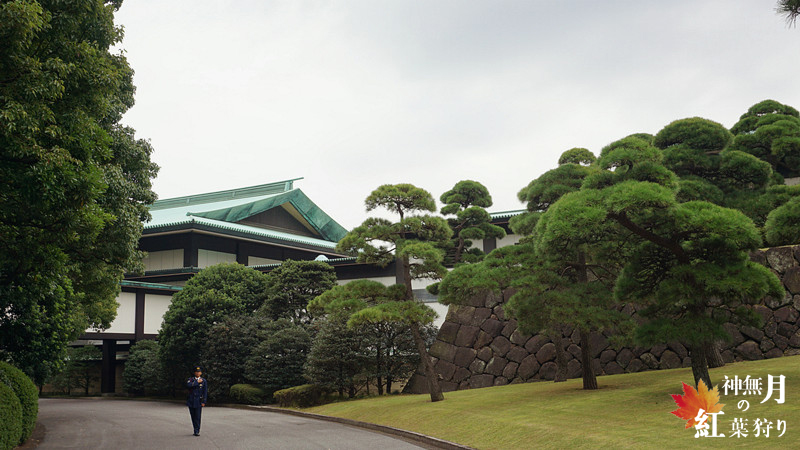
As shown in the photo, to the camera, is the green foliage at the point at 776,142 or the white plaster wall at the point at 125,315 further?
the white plaster wall at the point at 125,315

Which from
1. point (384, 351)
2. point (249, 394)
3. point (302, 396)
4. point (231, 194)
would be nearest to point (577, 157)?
point (384, 351)

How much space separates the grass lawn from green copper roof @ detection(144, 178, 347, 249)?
14979mm

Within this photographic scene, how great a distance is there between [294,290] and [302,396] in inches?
189

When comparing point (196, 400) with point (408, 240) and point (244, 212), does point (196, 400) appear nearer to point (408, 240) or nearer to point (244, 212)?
point (408, 240)

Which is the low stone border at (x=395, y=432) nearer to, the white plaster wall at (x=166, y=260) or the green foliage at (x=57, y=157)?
the green foliage at (x=57, y=157)

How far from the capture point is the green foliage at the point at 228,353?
20.8 metres

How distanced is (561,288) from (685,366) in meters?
4.50

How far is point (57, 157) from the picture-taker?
286 inches

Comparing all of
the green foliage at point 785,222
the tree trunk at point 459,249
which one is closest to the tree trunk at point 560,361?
the tree trunk at point 459,249

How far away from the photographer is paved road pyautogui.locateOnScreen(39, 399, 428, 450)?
10.6 metres

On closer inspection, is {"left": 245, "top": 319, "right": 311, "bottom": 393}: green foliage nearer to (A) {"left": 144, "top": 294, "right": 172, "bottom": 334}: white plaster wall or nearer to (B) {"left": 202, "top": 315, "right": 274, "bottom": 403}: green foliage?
(B) {"left": 202, "top": 315, "right": 274, "bottom": 403}: green foliage

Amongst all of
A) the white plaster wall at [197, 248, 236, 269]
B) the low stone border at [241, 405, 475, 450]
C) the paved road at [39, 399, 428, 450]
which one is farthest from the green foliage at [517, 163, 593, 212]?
the white plaster wall at [197, 248, 236, 269]

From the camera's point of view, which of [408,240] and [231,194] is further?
[231,194]

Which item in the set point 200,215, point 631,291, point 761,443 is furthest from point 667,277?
point 200,215
